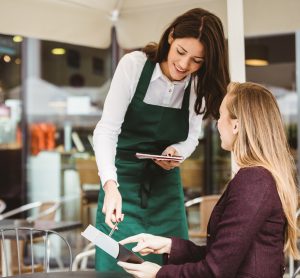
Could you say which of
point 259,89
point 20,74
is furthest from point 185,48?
point 20,74

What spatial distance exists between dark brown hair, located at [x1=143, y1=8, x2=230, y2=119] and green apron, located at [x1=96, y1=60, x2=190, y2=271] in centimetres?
11

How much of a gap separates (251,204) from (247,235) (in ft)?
0.27

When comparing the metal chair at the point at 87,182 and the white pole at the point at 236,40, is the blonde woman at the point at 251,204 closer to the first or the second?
the white pole at the point at 236,40

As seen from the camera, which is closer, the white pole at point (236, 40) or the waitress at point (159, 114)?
the waitress at point (159, 114)

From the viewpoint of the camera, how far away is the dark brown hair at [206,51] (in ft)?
7.46

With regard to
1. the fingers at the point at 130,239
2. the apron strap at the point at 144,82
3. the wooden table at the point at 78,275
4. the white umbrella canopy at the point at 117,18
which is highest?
the white umbrella canopy at the point at 117,18

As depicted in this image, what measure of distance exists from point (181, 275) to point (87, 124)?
4990 mm

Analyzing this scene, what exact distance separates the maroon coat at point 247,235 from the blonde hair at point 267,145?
38mm

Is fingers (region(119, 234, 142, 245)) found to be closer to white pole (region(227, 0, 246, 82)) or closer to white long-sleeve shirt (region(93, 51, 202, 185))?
white long-sleeve shirt (region(93, 51, 202, 185))

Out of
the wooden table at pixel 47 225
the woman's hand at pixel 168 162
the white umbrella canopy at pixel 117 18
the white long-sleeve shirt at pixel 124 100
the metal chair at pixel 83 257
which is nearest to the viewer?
the white long-sleeve shirt at pixel 124 100

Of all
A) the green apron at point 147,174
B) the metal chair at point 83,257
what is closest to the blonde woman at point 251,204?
the green apron at point 147,174

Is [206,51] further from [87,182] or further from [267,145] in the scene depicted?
[87,182]

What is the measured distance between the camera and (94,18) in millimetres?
3312

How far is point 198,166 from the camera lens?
242 inches
